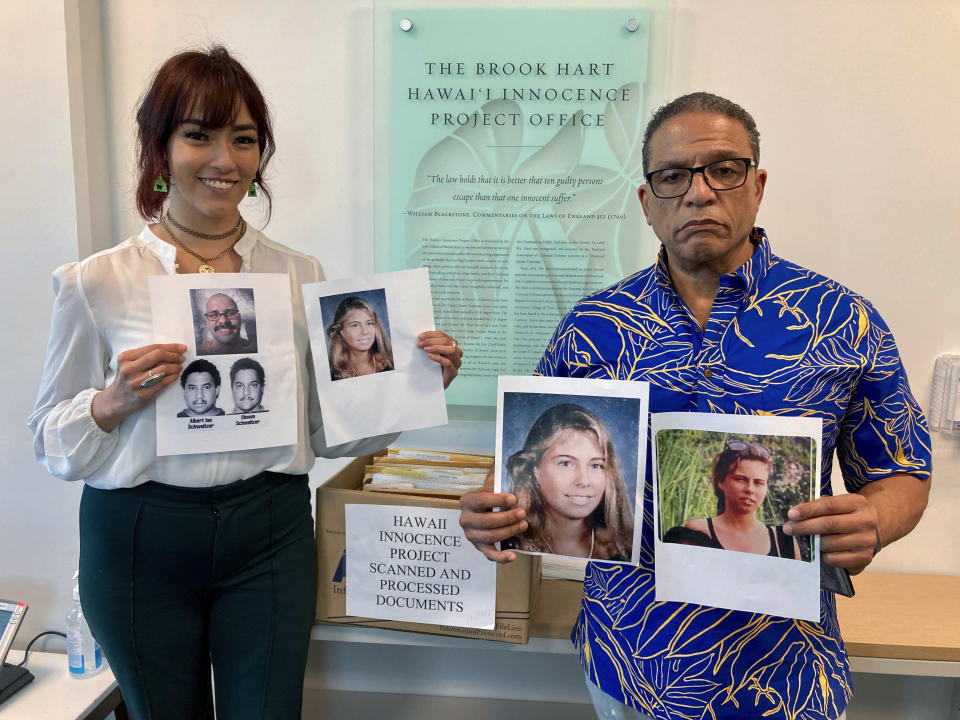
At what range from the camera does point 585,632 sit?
1154mm

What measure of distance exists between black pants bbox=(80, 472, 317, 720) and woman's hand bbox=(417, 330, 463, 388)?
15.2 inches

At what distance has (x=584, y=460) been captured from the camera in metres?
1.03

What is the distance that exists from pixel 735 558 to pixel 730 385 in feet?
0.83

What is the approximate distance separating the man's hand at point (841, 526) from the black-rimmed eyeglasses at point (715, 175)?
499 millimetres

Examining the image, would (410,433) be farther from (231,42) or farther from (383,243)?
(231,42)

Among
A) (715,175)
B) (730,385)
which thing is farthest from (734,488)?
(715,175)

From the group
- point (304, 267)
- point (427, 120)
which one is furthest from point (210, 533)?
point (427, 120)

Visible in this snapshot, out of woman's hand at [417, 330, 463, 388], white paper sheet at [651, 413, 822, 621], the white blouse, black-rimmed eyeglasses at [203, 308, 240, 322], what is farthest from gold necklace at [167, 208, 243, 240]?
white paper sheet at [651, 413, 822, 621]

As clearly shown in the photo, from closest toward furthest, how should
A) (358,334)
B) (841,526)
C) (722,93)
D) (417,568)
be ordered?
(841,526)
(358,334)
(417,568)
(722,93)

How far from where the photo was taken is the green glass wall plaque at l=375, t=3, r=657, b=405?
1.84m

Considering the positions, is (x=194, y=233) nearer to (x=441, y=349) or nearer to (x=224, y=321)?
(x=224, y=321)

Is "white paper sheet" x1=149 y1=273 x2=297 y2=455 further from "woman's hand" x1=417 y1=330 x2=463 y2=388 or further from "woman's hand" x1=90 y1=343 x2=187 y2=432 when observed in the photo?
"woman's hand" x1=417 y1=330 x2=463 y2=388

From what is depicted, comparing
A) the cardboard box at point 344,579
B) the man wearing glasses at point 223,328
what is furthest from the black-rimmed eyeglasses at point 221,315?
the cardboard box at point 344,579

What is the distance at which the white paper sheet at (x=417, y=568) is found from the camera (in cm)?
146
